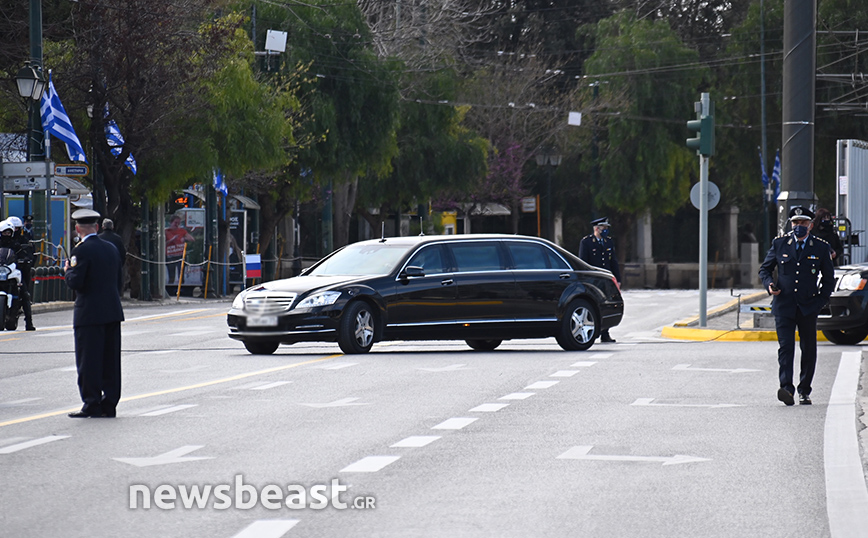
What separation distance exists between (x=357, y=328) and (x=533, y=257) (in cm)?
301

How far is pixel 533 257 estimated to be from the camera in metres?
20.5

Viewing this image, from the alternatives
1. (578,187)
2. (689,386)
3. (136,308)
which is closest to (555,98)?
(578,187)

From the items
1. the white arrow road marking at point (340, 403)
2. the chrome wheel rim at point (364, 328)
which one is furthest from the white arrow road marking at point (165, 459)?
the chrome wheel rim at point (364, 328)

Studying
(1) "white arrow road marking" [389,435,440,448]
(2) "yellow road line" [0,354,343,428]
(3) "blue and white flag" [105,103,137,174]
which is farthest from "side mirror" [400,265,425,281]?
(3) "blue and white flag" [105,103,137,174]

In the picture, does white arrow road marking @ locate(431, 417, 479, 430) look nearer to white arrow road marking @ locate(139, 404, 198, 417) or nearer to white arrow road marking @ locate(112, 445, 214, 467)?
white arrow road marking @ locate(112, 445, 214, 467)

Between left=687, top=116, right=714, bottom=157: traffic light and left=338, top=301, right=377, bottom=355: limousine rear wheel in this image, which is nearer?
left=338, top=301, right=377, bottom=355: limousine rear wheel

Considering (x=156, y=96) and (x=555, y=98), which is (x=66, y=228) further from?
(x=555, y=98)

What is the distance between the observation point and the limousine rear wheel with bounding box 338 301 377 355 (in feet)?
60.9

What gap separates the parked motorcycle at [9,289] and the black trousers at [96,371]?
36.7 ft

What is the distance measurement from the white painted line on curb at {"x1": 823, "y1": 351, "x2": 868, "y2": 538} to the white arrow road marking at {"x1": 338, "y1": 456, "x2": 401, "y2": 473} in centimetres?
265

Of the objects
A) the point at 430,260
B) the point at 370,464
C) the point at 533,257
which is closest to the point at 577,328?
the point at 533,257

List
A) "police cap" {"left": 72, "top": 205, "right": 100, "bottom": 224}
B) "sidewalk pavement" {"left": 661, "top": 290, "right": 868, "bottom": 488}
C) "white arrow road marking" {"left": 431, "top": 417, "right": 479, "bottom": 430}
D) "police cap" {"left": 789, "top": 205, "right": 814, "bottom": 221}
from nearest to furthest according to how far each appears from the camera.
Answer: "white arrow road marking" {"left": 431, "top": 417, "right": 479, "bottom": 430}
"police cap" {"left": 72, "top": 205, "right": 100, "bottom": 224}
"police cap" {"left": 789, "top": 205, "right": 814, "bottom": 221}
"sidewalk pavement" {"left": 661, "top": 290, "right": 868, "bottom": 488}

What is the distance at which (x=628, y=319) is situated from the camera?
97.3 ft

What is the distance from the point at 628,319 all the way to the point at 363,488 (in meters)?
21.8
